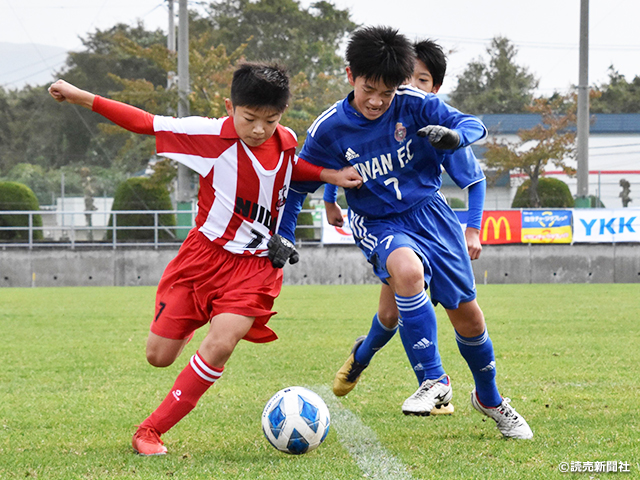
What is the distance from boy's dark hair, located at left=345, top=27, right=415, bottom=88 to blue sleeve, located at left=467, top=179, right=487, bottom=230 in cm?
81

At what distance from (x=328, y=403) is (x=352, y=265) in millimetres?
14860

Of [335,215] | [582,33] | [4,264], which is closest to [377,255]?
[335,215]

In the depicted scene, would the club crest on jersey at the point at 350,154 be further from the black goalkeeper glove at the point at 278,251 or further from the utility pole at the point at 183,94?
the utility pole at the point at 183,94

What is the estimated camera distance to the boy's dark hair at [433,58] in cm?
461

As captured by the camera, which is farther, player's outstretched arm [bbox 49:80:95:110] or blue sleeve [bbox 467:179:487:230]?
blue sleeve [bbox 467:179:487:230]

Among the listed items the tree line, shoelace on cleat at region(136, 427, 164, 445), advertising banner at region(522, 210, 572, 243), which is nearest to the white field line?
shoelace on cleat at region(136, 427, 164, 445)

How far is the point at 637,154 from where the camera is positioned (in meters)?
36.2

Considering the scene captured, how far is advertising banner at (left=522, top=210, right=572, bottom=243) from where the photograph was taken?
19.2 metres

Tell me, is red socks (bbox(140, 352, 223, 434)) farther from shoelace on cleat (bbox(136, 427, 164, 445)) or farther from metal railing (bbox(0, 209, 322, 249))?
metal railing (bbox(0, 209, 322, 249))

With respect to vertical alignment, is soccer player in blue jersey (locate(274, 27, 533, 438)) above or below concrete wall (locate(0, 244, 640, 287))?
above

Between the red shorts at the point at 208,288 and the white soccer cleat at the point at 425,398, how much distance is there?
0.78 meters

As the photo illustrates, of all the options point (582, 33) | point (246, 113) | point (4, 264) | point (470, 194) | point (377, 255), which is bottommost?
point (4, 264)

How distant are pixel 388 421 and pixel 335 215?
1.20m

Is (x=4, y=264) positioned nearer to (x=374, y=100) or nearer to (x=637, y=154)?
(x=374, y=100)
